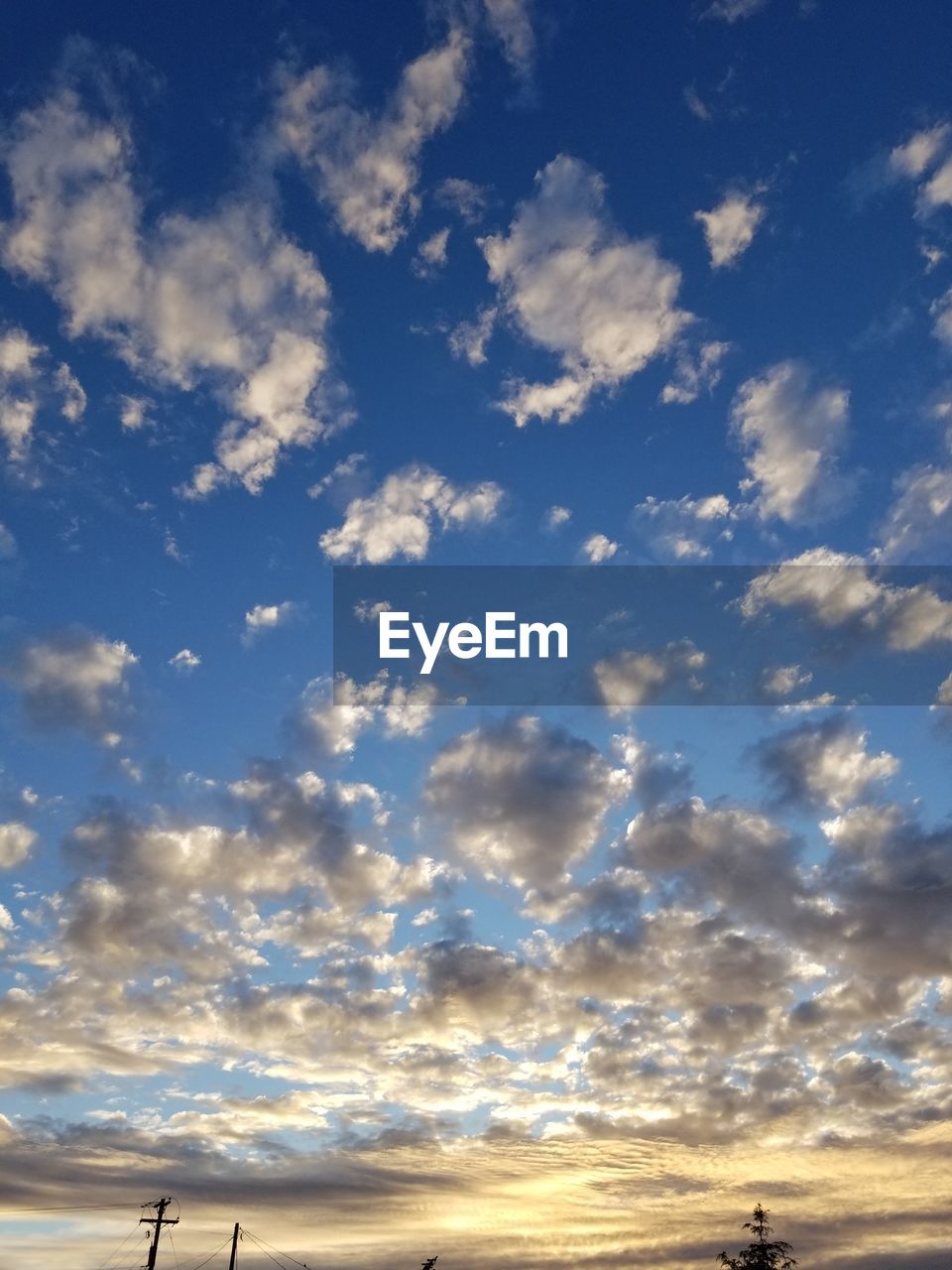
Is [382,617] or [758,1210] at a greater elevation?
[382,617]

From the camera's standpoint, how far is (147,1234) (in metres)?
71.6

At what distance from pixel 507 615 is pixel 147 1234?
6535 cm

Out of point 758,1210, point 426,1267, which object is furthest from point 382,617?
point 426,1267

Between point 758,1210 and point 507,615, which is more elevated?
point 507,615

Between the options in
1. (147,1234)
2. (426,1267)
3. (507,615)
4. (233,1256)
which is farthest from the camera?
(426,1267)

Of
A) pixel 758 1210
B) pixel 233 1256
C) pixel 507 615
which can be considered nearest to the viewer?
pixel 507 615

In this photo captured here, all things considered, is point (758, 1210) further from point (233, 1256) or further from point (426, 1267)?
point (233, 1256)

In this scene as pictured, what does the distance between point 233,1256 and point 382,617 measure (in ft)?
237

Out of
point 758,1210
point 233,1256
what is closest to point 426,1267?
point 233,1256

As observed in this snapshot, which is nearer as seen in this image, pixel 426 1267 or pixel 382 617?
pixel 382 617

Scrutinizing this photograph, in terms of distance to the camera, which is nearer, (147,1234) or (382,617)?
(382,617)

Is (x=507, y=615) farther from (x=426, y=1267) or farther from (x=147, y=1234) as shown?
(x=426, y=1267)

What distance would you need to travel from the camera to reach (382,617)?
113 feet

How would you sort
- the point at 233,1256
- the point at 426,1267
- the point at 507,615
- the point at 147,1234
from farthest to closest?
the point at 426,1267 < the point at 233,1256 < the point at 147,1234 < the point at 507,615
